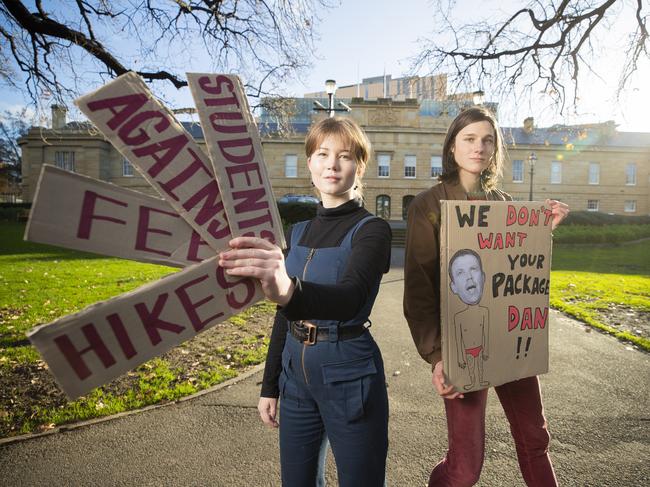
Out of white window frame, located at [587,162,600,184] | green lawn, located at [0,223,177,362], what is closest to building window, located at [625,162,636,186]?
white window frame, located at [587,162,600,184]

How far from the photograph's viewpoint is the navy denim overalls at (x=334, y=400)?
1523mm

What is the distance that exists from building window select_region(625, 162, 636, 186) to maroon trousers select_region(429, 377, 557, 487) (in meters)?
50.4

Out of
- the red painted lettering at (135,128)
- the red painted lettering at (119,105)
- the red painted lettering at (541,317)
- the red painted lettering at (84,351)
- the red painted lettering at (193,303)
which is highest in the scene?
the red painted lettering at (119,105)

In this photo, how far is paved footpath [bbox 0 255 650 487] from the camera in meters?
2.74

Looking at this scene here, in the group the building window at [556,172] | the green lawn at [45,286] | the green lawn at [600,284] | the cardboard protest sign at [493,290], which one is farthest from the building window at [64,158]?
the building window at [556,172]

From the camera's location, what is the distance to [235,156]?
100 centimetres

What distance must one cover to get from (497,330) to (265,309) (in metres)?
6.54

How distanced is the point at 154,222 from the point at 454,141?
5.44ft

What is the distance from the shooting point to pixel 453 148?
2.07 m

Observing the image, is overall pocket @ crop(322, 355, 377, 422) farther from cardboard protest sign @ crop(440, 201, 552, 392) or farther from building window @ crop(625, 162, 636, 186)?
building window @ crop(625, 162, 636, 186)

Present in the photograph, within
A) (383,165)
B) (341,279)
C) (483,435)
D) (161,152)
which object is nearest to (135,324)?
(161,152)

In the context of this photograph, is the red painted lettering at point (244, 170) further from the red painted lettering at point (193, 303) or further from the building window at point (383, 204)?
the building window at point (383, 204)

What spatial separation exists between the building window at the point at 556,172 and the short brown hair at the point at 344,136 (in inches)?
1801

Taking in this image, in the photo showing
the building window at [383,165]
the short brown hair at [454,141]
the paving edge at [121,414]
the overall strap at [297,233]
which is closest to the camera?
the overall strap at [297,233]
